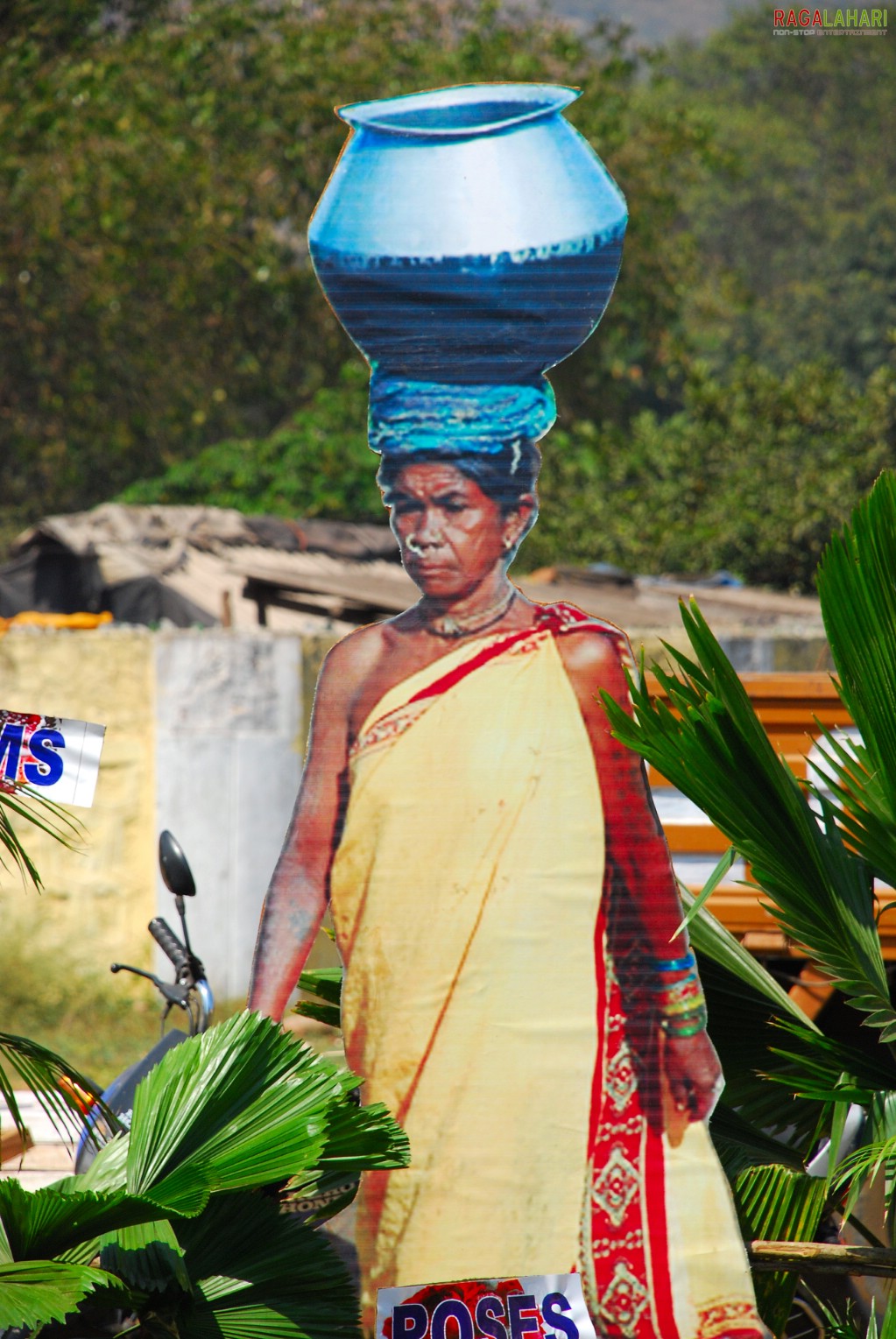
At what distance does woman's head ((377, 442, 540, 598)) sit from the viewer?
3547mm

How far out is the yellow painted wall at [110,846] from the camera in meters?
8.23

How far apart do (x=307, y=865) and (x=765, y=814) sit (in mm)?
1135

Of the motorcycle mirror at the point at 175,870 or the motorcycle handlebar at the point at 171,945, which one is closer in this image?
the motorcycle mirror at the point at 175,870

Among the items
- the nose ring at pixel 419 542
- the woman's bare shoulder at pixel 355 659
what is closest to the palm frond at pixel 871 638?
the nose ring at pixel 419 542

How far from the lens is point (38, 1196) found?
8.95ft

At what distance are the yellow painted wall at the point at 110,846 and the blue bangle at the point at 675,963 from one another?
519 centimetres

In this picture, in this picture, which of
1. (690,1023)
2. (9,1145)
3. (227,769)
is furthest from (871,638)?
(227,769)

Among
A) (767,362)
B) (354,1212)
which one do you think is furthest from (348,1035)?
(767,362)

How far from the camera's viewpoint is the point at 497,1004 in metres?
3.47

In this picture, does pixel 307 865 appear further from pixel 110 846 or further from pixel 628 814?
pixel 110 846

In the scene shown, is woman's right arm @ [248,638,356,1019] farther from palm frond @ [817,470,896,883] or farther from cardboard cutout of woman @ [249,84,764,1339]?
palm frond @ [817,470,896,883]

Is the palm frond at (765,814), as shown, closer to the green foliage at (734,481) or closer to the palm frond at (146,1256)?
the palm frond at (146,1256)

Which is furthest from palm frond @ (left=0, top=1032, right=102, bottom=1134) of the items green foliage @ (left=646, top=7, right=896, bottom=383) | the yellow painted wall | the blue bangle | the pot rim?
green foliage @ (left=646, top=7, right=896, bottom=383)

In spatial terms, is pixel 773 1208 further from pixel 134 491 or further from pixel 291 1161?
pixel 134 491
